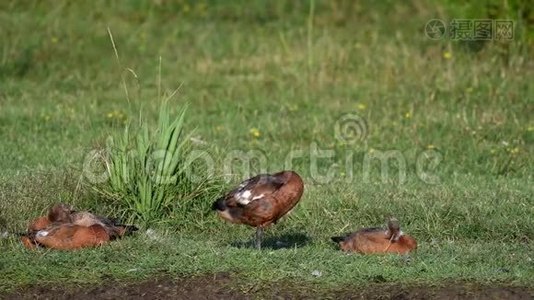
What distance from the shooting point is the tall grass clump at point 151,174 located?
859 cm

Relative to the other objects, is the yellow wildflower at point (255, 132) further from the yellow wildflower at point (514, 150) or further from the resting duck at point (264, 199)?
the resting duck at point (264, 199)

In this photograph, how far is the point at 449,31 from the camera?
1459 cm

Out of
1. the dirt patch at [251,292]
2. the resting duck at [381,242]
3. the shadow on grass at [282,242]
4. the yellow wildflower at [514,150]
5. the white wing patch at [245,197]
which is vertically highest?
the white wing patch at [245,197]

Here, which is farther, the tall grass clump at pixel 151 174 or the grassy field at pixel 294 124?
the tall grass clump at pixel 151 174

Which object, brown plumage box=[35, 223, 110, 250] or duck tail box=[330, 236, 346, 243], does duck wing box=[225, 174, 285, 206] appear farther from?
brown plumage box=[35, 223, 110, 250]

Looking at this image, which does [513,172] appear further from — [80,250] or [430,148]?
[80,250]

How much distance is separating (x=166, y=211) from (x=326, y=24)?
26.9 feet

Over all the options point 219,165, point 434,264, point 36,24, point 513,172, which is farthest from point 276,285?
point 36,24

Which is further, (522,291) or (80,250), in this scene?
(80,250)

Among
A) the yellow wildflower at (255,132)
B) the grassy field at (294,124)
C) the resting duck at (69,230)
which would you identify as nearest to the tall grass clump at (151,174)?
the grassy field at (294,124)
